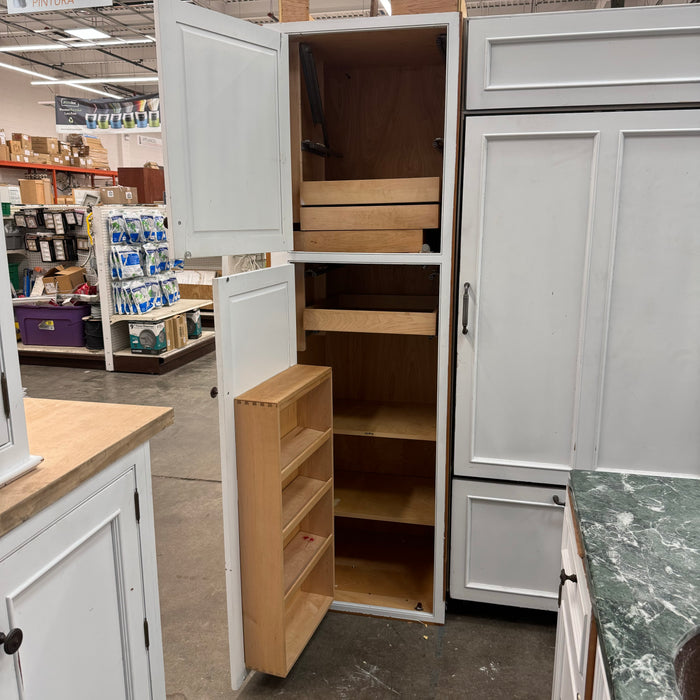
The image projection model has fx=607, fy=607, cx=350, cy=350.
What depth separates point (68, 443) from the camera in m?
1.31

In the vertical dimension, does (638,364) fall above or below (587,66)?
below

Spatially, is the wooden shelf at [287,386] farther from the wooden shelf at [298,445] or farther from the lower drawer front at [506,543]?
the lower drawer front at [506,543]

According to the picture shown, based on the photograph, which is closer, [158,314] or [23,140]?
[158,314]

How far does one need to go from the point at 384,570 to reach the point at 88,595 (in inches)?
65.2

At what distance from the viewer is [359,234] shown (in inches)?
87.1

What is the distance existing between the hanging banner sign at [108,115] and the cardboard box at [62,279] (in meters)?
2.98

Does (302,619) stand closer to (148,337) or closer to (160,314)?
(148,337)

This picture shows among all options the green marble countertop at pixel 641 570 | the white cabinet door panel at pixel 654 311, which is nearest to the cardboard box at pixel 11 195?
the white cabinet door panel at pixel 654 311

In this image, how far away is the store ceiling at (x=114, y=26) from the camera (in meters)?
8.59

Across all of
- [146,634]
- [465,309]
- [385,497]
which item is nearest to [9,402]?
[146,634]

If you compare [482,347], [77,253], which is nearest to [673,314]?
[482,347]

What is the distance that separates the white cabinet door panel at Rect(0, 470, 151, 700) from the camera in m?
1.09

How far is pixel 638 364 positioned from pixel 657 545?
3.42 feet

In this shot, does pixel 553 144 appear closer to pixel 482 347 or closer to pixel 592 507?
pixel 482 347
